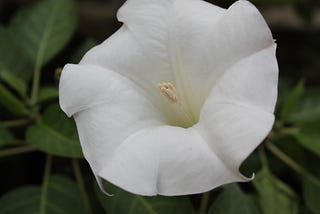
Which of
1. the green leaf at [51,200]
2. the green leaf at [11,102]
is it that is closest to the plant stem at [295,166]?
the green leaf at [51,200]

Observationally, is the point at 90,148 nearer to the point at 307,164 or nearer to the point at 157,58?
the point at 157,58

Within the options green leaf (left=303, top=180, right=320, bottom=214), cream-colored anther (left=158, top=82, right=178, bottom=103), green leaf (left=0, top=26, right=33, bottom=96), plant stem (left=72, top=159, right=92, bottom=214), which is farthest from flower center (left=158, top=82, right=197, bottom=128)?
green leaf (left=0, top=26, right=33, bottom=96)

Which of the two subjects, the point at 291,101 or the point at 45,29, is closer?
the point at 291,101

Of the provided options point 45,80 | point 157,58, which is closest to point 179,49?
point 157,58

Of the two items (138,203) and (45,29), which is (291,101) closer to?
(138,203)

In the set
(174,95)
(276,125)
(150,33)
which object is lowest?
(276,125)

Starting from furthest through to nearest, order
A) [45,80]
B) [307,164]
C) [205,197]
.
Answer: [45,80], [307,164], [205,197]

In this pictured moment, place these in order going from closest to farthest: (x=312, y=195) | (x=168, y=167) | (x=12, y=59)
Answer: (x=168, y=167) < (x=312, y=195) < (x=12, y=59)

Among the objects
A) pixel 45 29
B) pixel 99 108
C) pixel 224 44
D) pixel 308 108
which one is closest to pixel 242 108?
pixel 224 44
